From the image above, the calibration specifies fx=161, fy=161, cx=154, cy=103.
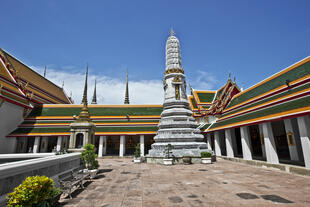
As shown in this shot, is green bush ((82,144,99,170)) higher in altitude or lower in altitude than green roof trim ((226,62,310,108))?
lower

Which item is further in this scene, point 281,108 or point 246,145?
point 246,145

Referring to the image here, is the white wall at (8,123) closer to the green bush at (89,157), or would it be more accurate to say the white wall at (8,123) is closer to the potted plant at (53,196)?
the green bush at (89,157)

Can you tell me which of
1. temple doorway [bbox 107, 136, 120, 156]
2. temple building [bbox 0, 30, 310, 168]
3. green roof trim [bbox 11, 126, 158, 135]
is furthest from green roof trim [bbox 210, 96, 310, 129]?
temple doorway [bbox 107, 136, 120, 156]

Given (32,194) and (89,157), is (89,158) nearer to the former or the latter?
(89,157)

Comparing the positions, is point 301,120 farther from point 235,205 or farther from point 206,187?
point 235,205

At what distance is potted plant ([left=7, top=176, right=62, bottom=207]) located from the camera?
152 inches

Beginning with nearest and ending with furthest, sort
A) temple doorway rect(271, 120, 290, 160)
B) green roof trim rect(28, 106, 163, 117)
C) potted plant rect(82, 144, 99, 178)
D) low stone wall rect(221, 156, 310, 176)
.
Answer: low stone wall rect(221, 156, 310, 176)
potted plant rect(82, 144, 99, 178)
temple doorway rect(271, 120, 290, 160)
green roof trim rect(28, 106, 163, 117)

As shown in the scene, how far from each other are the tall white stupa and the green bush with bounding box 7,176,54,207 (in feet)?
38.7

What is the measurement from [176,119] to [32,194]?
14775mm

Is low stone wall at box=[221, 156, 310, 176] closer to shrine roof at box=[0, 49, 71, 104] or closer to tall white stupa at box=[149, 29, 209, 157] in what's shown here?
tall white stupa at box=[149, 29, 209, 157]

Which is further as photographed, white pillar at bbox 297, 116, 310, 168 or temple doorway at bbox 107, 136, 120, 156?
temple doorway at bbox 107, 136, 120, 156

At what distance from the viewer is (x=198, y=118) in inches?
1053

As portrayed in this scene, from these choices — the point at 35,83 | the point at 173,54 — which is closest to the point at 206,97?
the point at 173,54

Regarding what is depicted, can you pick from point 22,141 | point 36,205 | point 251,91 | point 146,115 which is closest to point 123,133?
point 146,115
